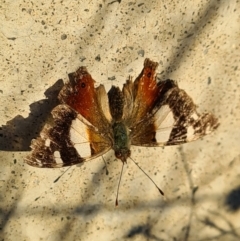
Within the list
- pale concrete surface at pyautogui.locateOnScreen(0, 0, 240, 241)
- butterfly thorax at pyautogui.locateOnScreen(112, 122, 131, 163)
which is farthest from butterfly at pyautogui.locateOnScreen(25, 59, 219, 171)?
pale concrete surface at pyautogui.locateOnScreen(0, 0, 240, 241)

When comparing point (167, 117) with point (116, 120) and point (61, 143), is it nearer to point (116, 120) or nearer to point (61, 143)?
point (116, 120)

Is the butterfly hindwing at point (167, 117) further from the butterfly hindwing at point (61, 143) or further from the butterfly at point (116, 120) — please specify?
the butterfly hindwing at point (61, 143)

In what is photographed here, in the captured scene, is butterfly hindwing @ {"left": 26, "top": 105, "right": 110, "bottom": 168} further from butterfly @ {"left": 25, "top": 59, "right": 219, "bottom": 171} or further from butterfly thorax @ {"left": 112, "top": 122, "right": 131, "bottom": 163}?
butterfly thorax @ {"left": 112, "top": 122, "right": 131, "bottom": 163}

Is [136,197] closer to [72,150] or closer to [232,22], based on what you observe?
[72,150]

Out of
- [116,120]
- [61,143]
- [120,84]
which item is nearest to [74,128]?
[61,143]

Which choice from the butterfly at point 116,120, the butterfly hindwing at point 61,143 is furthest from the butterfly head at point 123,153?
the butterfly hindwing at point 61,143

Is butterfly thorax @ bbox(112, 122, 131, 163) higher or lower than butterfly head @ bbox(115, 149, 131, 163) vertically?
higher
